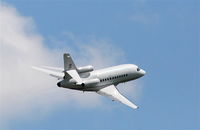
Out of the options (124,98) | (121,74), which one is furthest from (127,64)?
(124,98)

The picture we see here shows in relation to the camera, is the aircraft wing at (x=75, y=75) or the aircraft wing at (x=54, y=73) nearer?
the aircraft wing at (x=75, y=75)

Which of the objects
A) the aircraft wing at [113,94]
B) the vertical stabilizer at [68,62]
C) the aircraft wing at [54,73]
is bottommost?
the aircraft wing at [113,94]

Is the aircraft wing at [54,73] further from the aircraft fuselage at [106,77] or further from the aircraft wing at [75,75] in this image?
the aircraft wing at [75,75]

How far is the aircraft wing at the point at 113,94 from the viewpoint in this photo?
66062 mm

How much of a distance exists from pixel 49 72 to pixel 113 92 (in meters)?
8.22

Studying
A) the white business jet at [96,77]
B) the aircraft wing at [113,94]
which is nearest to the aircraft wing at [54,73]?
the white business jet at [96,77]

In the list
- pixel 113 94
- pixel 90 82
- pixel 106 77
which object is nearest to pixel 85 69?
pixel 90 82

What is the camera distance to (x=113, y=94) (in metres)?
68.0

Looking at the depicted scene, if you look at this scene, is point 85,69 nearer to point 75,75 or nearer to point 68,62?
point 75,75

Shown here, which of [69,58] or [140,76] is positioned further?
[140,76]

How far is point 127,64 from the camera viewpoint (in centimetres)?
7325

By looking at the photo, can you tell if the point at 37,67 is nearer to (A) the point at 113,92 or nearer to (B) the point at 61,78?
(B) the point at 61,78

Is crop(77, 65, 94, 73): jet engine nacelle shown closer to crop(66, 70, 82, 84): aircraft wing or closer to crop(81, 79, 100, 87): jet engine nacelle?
crop(66, 70, 82, 84): aircraft wing

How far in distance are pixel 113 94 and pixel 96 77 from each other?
106 inches
